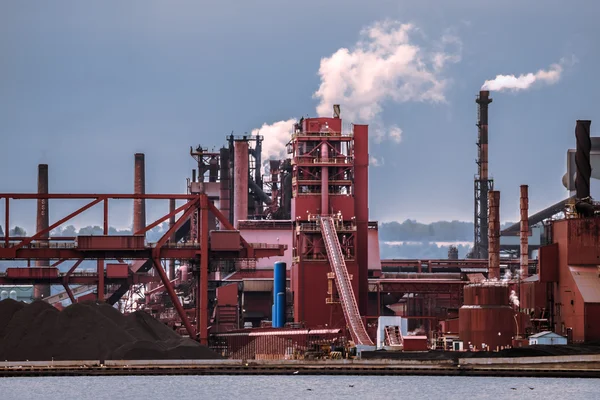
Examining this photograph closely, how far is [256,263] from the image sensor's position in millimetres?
140500

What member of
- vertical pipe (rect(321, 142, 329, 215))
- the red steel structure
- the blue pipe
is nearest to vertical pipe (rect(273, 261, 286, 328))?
the blue pipe

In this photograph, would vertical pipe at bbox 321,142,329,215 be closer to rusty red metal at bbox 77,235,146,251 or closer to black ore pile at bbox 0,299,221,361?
rusty red metal at bbox 77,235,146,251

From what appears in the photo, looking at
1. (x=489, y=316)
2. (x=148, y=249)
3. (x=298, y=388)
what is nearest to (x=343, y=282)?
(x=148, y=249)

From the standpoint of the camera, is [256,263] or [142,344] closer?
[142,344]

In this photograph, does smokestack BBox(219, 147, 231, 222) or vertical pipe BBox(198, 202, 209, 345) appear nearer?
vertical pipe BBox(198, 202, 209, 345)

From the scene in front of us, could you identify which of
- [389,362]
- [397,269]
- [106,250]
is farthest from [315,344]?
[397,269]

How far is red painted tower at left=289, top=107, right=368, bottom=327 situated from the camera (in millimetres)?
118812

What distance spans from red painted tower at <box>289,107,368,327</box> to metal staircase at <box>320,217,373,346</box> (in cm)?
118

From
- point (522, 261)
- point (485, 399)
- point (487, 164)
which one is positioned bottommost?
point (485, 399)

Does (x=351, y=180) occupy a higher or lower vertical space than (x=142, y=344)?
higher

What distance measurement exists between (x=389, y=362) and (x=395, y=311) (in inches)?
1947

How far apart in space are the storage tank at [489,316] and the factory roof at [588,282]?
479 centimetres

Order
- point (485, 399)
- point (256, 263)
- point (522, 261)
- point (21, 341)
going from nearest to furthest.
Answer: point (485, 399)
point (21, 341)
point (522, 261)
point (256, 263)

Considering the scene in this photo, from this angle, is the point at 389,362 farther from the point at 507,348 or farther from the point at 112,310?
the point at 112,310
